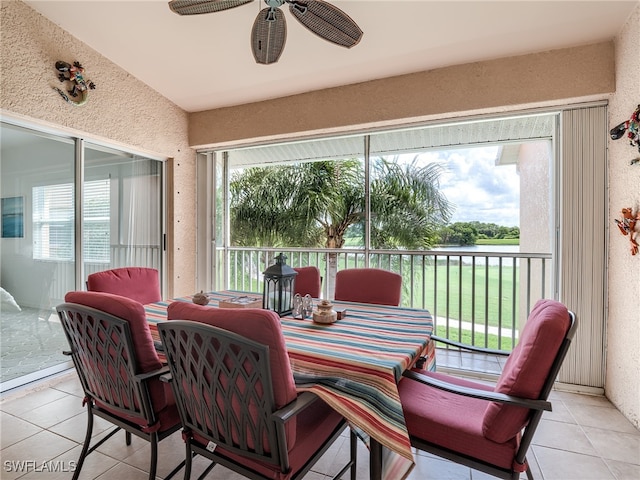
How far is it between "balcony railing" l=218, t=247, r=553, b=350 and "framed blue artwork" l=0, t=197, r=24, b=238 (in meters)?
2.37

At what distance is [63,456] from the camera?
1.84 metres

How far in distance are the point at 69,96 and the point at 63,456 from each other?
102 inches

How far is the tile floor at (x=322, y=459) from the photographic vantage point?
67.1 inches

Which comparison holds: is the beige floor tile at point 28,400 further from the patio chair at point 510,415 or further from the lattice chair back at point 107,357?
the patio chair at point 510,415

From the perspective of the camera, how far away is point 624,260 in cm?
224

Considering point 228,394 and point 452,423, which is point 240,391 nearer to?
point 228,394

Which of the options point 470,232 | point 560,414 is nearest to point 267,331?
point 560,414

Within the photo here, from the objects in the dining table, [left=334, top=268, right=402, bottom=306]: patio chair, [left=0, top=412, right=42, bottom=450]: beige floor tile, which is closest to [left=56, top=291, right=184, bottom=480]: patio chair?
the dining table

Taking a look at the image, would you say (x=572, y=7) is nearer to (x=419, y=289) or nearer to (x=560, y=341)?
(x=560, y=341)

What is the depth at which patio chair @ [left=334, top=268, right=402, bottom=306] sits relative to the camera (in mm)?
2410

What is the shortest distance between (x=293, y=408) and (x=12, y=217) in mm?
2836

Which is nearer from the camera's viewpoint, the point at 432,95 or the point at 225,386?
the point at 225,386

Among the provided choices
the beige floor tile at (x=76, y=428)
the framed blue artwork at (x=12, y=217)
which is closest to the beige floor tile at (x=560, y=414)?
the beige floor tile at (x=76, y=428)

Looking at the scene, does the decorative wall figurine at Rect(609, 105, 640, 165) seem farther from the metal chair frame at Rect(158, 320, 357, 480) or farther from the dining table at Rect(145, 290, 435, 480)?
the metal chair frame at Rect(158, 320, 357, 480)
